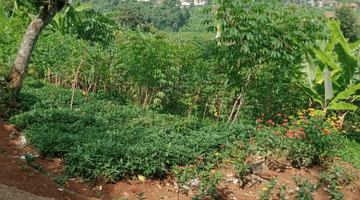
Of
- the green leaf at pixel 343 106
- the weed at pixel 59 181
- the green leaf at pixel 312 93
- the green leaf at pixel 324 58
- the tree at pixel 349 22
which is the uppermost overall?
the tree at pixel 349 22

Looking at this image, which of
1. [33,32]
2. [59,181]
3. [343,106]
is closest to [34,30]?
[33,32]

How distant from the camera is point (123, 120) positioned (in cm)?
604

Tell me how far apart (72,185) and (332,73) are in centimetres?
672

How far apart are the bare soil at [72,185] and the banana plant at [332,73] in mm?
2826

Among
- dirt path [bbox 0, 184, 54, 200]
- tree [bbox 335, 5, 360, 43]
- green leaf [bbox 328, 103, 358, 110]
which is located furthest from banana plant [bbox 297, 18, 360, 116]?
tree [bbox 335, 5, 360, 43]

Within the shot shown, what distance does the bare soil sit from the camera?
2.89 metres

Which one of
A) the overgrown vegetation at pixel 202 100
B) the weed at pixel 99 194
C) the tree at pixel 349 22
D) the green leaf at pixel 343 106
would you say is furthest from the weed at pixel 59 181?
the tree at pixel 349 22

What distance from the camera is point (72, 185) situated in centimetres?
348

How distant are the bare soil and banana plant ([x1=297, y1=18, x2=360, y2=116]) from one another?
2.83 metres

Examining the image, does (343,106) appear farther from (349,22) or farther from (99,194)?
(349,22)

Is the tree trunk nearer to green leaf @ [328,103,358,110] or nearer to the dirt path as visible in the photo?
the dirt path

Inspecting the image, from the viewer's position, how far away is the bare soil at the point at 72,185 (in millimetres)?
2893

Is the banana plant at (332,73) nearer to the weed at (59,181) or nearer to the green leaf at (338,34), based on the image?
the green leaf at (338,34)

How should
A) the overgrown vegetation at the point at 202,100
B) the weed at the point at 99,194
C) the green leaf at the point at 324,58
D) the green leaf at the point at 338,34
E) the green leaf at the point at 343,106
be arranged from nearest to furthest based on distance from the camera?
1. the weed at the point at 99,194
2. the overgrown vegetation at the point at 202,100
3. the green leaf at the point at 343,106
4. the green leaf at the point at 338,34
5. the green leaf at the point at 324,58
